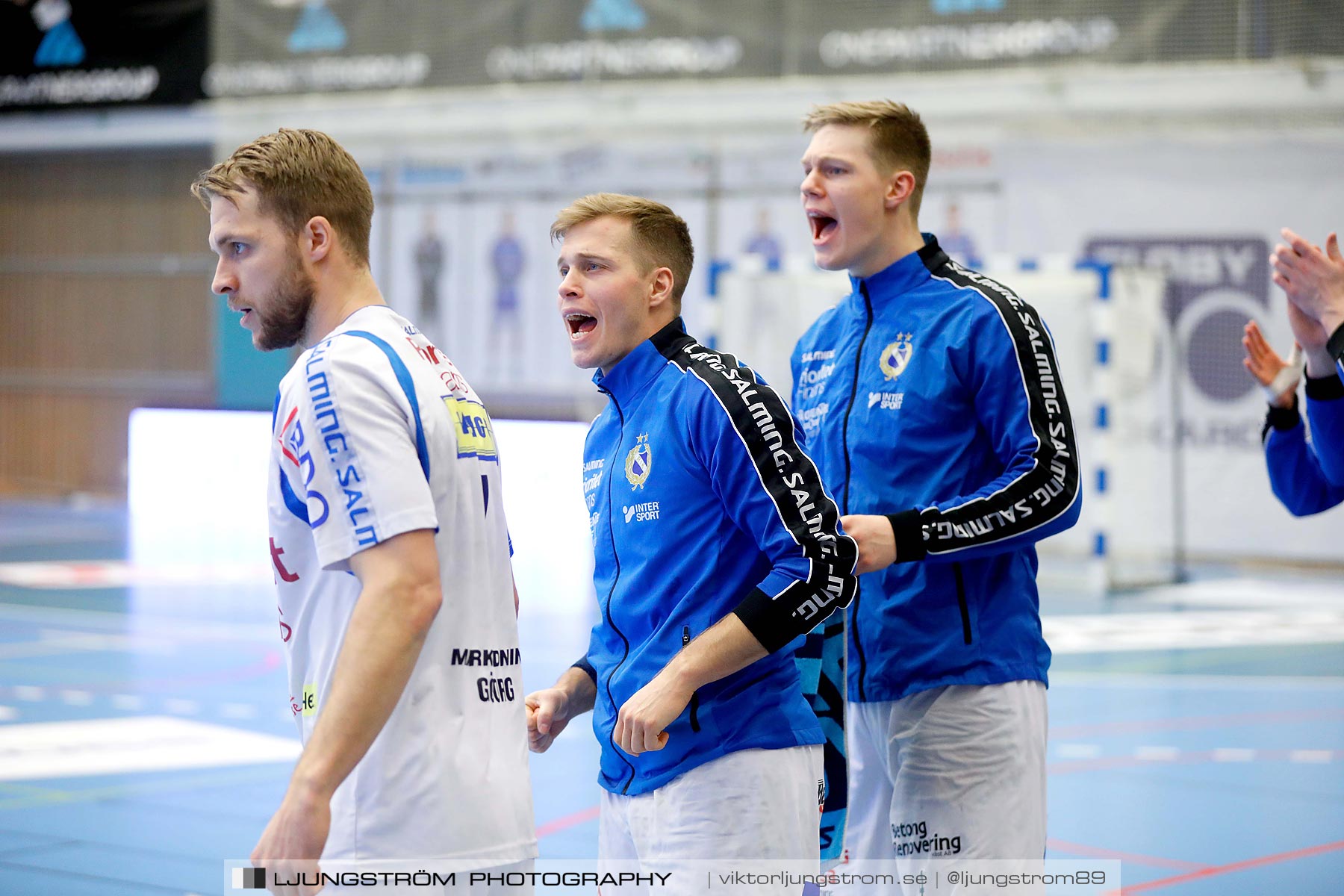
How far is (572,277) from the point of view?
9.73 ft

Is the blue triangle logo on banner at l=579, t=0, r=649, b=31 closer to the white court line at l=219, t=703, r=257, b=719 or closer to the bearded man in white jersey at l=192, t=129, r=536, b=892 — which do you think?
the white court line at l=219, t=703, r=257, b=719

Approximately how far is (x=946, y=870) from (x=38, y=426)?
2325cm

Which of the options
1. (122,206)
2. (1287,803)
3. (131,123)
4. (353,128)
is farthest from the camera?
(122,206)

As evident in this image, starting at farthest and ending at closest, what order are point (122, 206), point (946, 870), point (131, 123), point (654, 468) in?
point (122, 206) < point (131, 123) < point (946, 870) < point (654, 468)

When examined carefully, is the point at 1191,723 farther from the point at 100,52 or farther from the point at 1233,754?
the point at 100,52

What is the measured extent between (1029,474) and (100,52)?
19.8 metres

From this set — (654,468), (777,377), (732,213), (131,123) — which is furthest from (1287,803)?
(131,123)

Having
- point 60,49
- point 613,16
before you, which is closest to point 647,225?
point 613,16

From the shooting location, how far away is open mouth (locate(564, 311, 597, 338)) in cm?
298

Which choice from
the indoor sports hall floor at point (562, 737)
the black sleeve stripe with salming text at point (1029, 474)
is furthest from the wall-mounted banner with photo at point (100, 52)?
the black sleeve stripe with salming text at point (1029, 474)

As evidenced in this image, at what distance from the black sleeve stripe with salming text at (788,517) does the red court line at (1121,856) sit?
345 cm

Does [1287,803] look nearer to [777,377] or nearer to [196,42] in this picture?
[777,377]

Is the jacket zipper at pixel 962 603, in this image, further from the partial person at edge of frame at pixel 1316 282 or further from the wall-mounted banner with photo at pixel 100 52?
the wall-mounted banner with photo at pixel 100 52

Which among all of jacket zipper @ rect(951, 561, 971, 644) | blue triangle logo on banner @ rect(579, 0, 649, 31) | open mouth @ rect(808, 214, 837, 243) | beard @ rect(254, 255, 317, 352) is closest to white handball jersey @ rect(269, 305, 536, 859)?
beard @ rect(254, 255, 317, 352)
